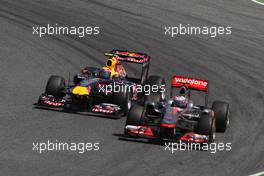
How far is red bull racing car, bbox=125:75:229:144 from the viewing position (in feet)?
83.1

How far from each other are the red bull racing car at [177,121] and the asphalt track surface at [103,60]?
1.49 ft

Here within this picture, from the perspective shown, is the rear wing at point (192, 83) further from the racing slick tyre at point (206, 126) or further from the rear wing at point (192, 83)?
the racing slick tyre at point (206, 126)

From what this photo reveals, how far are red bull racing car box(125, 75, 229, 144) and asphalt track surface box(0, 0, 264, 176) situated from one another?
46 cm

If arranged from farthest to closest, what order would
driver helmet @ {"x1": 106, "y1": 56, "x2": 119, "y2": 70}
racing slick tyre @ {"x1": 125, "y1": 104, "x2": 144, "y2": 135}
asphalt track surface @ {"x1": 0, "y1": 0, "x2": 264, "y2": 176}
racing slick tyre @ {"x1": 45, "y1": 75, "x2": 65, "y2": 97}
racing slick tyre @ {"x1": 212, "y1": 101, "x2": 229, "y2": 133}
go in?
driver helmet @ {"x1": 106, "y1": 56, "x2": 119, "y2": 70} < racing slick tyre @ {"x1": 45, "y1": 75, "x2": 65, "y2": 97} < racing slick tyre @ {"x1": 212, "y1": 101, "x2": 229, "y2": 133} < racing slick tyre @ {"x1": 125, "y1": 104, "x2": 144, "y2": 135} < asphalt track surface @ {"x1": 0, "y1": 0, "x2": 264, "y2": 176}

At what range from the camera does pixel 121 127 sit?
2734cm

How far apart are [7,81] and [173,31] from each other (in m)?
12.0

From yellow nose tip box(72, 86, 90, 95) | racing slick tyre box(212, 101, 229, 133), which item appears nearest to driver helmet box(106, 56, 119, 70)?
yellow nose tip box(72, 86, 90, 95)

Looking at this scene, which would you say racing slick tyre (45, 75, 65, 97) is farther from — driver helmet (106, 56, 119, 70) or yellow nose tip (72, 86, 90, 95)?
driver helmet (106, 56, 119, 70)

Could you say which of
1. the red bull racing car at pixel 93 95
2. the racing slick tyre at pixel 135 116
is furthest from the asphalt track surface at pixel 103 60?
the racing slick tyre at pixel 135 116

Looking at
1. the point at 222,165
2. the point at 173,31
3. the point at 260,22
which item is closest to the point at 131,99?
the point at 222,165

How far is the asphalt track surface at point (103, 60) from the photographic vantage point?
A: 23516 mm

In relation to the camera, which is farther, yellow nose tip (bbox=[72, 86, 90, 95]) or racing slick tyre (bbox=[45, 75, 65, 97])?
racing slick tyre (bbox=[45, 75, 65, 97])

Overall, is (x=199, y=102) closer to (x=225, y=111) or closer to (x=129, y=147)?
(x=225, y=111)

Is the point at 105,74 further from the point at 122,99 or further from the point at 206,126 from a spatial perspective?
the point at 206,126
